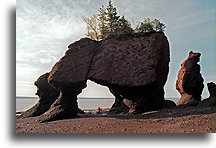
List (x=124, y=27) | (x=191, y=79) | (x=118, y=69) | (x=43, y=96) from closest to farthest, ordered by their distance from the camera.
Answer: (x=118, y=69), (x=124, y=27), (x=191, y=79), (x=43, y=96)

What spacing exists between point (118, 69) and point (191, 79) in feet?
19.8

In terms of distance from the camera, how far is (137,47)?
6930mm

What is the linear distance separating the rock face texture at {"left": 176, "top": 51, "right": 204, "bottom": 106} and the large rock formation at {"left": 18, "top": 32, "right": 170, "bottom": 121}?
11.4 feet

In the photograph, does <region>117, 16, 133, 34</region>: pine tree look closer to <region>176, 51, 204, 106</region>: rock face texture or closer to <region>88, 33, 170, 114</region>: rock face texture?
<region>88, 33, 170, 114</region>: rock face texture

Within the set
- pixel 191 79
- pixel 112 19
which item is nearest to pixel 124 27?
pixel 112 19

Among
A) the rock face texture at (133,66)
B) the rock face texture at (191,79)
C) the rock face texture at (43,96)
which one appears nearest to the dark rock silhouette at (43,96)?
the rock face texture at (43,96)

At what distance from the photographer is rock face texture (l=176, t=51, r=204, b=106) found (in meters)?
10.5

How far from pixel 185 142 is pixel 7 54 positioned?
483 cm

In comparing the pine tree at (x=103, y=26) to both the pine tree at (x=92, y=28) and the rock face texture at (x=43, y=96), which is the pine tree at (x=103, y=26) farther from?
the rock face texture at (x=43, y=96)

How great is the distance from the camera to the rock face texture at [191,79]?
10.5 m

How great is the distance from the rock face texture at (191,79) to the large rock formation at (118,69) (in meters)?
3.46

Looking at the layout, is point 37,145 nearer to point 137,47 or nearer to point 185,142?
point 185,142

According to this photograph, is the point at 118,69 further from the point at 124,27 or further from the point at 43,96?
the point at 43,96

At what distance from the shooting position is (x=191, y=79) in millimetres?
10852
